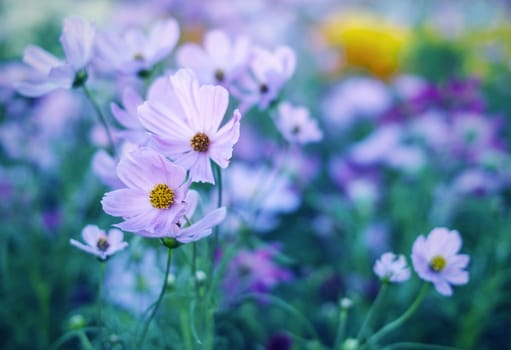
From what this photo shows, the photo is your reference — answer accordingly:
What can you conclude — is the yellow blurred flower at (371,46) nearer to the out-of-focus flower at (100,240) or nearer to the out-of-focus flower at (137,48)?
the out-of-focus flower at (137,48)

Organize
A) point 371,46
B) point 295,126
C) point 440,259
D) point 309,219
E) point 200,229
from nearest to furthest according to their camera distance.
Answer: point 200,229
point 440,259
point 295,126
point 309,219
point 371,46

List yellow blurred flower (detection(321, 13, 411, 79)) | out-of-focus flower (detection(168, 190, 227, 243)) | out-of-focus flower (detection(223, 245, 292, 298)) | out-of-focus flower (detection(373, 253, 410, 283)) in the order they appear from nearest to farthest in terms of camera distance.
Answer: out-of-focus flower (detection(168, 190, 227, 243))
out-of-focus flower (detection(373, 253, 410, 283))
out-of-focus flower (detection(223, 245, 292, 298))
yellow blurred flower (detection(321, 13, 411, 79))

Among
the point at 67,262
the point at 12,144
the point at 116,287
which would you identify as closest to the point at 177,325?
the point at 116,287

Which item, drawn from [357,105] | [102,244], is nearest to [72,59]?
[102,244]

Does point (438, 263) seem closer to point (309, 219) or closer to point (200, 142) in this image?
point (200, 142)

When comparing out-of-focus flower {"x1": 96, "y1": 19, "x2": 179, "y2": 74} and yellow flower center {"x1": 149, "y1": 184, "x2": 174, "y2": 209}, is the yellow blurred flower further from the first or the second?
yellow flower center {"x1": 149, "y1": 184, "x2": 174, "y2": 209}

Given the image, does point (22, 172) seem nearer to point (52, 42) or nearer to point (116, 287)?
point (116, 287)

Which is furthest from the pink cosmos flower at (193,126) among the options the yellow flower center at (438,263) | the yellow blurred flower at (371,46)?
the yellow blurred flower at (371,46)

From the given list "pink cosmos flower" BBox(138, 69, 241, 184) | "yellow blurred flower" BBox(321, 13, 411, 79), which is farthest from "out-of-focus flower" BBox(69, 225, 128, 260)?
"yellow blurred flower" BBox(321, 13, 411, 79)
